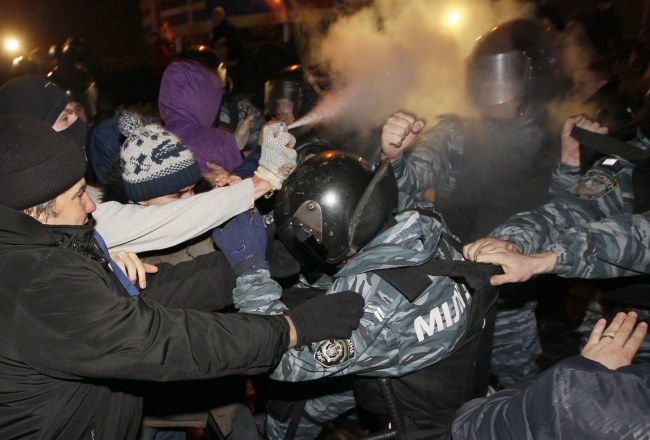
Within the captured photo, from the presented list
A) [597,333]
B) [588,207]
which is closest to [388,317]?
[597,333]

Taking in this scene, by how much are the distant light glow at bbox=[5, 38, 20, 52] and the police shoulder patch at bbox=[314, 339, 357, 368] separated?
16.6 meters

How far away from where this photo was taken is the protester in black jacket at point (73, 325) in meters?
1.55

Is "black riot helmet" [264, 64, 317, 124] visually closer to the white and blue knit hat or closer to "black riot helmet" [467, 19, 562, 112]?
"black riot helmet" [467, 19, 562, 112]

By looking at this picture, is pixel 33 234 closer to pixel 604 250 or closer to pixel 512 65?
pixel 604 250

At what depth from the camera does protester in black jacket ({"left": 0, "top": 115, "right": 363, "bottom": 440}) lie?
1551 mm

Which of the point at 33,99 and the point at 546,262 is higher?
the point at 33,99

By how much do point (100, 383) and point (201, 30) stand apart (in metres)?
13.4

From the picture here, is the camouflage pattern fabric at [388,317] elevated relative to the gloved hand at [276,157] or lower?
lower

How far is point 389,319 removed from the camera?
2.09 meters

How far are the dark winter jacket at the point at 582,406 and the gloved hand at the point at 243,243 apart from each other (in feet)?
4.35

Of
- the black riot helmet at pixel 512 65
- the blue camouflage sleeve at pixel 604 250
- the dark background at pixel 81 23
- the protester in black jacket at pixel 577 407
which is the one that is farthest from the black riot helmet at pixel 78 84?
the dark background at pixel 81 23

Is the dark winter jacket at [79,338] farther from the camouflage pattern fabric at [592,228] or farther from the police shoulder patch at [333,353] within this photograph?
the camouflage pattern fabric at [592,228]

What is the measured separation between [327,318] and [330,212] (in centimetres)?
57

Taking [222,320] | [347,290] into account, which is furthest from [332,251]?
[222,320]
